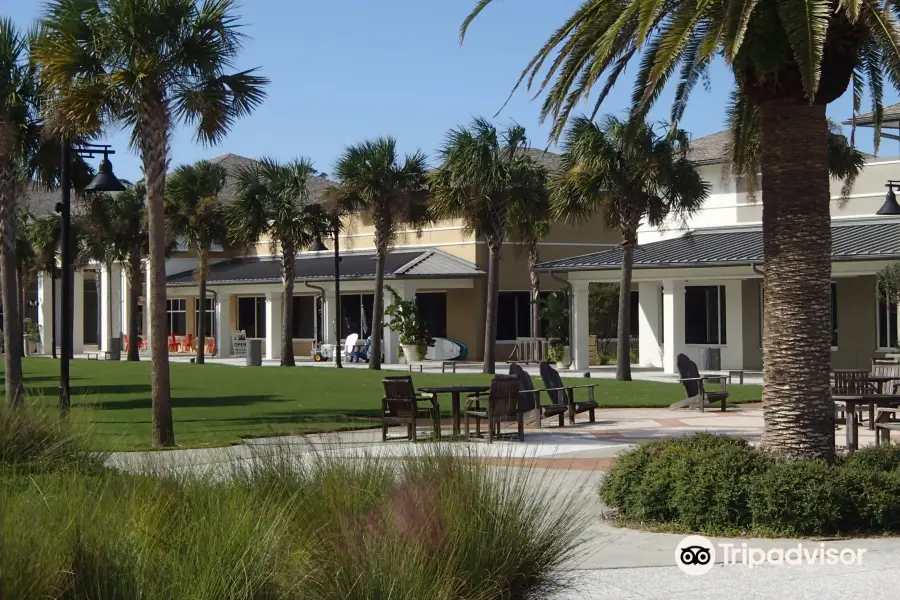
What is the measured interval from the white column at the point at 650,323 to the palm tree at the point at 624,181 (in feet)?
22.3

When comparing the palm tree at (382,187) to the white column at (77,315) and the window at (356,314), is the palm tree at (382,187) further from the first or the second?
the white column at (77,315)

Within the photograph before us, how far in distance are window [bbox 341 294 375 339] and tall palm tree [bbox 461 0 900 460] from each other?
3620 cm

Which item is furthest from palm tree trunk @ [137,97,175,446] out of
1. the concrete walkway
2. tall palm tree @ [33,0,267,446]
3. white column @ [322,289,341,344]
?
white column @ [322,289,341,344]

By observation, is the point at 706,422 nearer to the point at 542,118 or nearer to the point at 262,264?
the point at 542,118

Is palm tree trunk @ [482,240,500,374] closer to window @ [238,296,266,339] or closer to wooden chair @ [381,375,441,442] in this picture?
wooden chair @ [381,375,441,442]

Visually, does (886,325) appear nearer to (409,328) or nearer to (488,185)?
(488,185)

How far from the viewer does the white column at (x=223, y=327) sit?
50.1 metres

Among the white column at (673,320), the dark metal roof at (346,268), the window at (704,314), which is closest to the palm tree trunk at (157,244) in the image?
the white column at (673,320)

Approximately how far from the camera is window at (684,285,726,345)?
1352 inches

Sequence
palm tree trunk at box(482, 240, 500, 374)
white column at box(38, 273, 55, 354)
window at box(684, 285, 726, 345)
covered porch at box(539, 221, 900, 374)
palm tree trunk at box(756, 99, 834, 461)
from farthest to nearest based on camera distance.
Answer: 1. white column at box(38, 273, 55, 354)
2. window at box(684, 285, 726, 345)
3. palm tree trunk at box(482, 240, 500, 374)
4. covered porch at box(539, 221, 900, 374)
5. palm tree trunk at box(756, 99, 834, 461)

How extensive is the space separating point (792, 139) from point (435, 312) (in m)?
34.6

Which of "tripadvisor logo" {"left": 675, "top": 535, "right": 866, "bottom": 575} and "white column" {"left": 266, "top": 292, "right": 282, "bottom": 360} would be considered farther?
"white column" {"left": 266, "top": 292, "right": 282, "bottom": 360}

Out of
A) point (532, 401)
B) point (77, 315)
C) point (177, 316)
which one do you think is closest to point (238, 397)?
point (532, 401)

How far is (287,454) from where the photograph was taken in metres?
6.52
